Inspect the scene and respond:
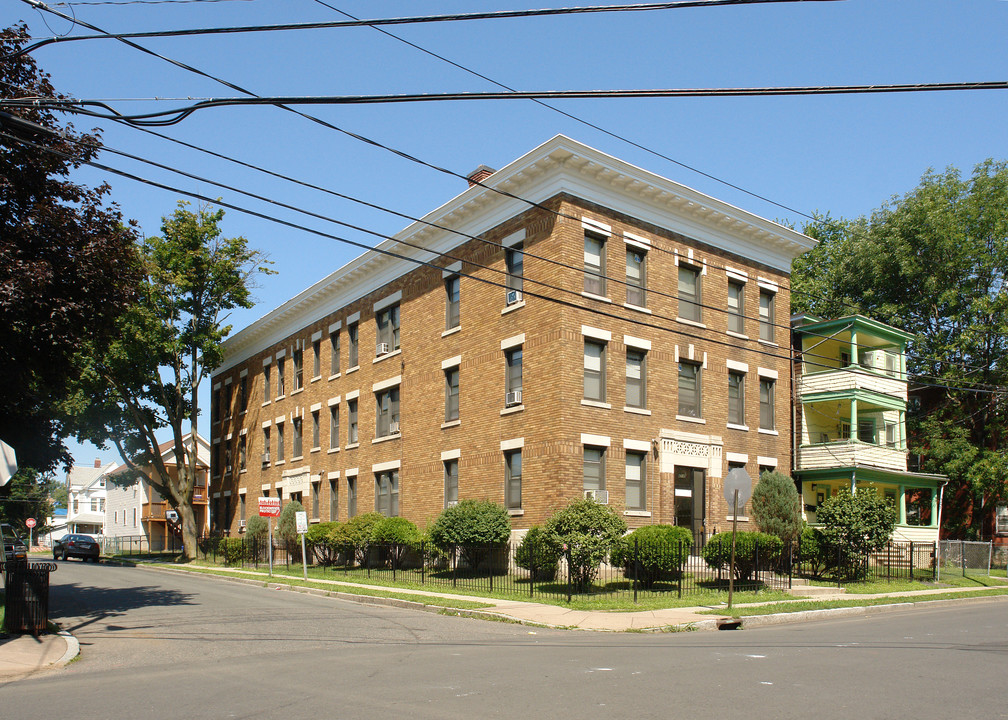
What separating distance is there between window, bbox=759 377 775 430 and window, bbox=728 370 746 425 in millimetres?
1100

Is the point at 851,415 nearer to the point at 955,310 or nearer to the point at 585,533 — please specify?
the point at 955,310

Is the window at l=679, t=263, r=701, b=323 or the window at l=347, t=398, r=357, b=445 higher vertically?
the window at l=679, t=263, r=701, b=323

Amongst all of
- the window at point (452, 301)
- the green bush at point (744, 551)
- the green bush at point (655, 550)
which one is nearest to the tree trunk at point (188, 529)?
the window at point (452, 301)

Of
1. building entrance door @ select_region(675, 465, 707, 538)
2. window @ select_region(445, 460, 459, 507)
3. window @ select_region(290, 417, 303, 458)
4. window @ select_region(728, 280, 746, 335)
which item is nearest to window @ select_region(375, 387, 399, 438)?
window @ select_region(445, 460, 459, 507)

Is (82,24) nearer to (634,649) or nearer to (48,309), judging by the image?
(48,309)

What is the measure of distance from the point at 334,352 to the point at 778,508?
2074 cm

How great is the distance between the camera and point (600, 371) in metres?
25.7

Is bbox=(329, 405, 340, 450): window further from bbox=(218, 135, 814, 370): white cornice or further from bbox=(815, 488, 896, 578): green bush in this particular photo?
bbox=(815, 488, 896, 578): green bush

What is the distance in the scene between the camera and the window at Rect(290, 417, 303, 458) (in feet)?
133

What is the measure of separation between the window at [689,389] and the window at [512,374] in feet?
18.4

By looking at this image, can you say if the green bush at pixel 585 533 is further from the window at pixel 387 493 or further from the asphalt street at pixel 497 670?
the window at pixel 387 493

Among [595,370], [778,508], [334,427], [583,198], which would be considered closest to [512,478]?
[595,370]

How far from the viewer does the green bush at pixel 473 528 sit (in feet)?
80.2

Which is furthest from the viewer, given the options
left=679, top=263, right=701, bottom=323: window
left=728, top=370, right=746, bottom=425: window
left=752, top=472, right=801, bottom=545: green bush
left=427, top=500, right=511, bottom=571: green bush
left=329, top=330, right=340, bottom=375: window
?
left=329, top=330, right=340, bottom=375: window
